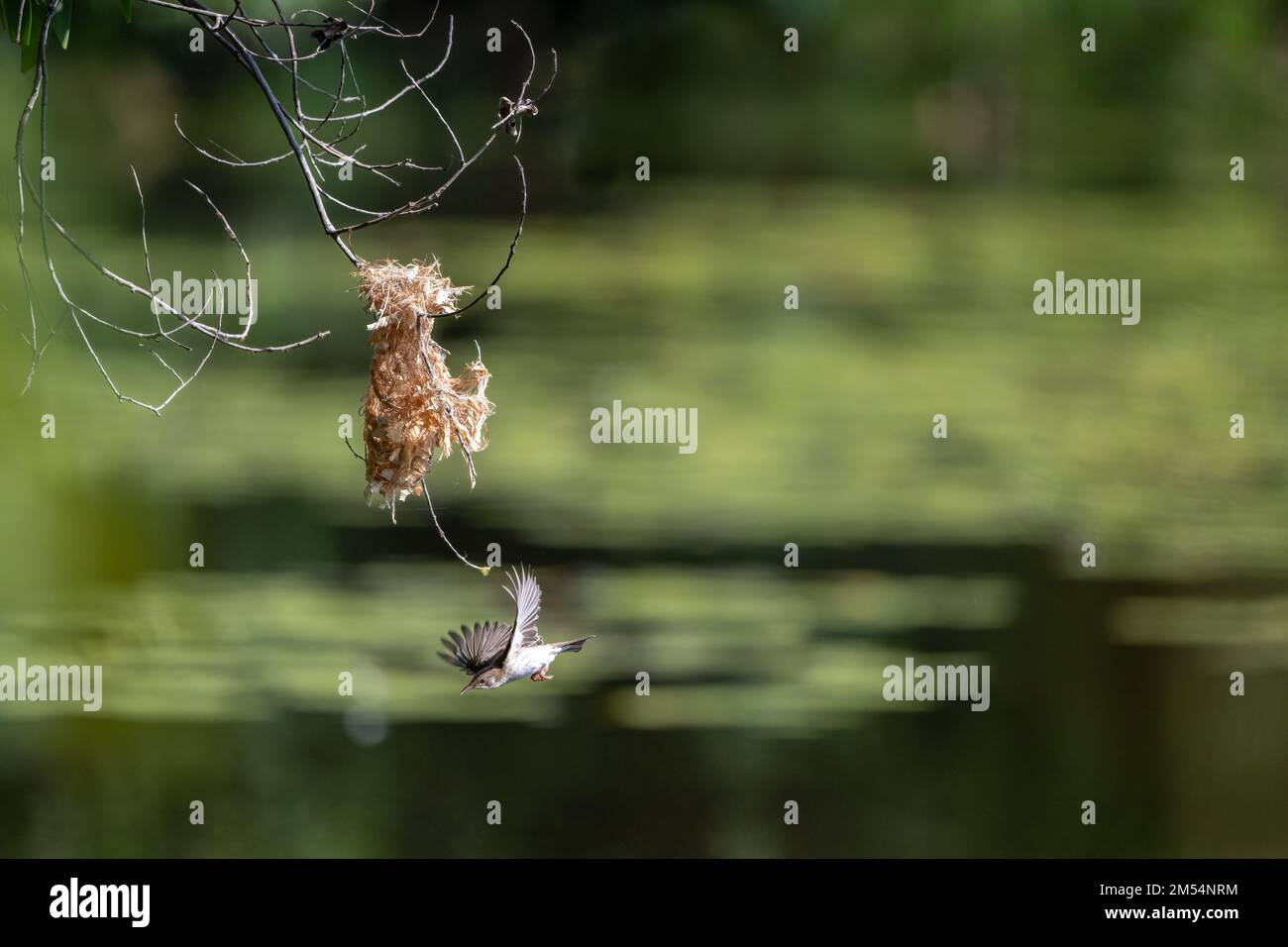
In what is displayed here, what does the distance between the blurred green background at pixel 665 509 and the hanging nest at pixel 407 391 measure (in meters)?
2.09

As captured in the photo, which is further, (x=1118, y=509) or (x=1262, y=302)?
(x=1262, y=302)

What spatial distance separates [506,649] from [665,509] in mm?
3783

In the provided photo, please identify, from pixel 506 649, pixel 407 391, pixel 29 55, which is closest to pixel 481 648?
pixel 506 649

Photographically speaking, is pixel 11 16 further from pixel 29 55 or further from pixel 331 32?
pixel 331 32

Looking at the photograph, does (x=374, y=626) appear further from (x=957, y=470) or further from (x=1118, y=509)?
(x=1118, y=509)

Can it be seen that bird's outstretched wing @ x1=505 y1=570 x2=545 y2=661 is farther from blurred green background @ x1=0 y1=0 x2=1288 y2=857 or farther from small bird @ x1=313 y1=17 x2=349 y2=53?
blurred green background @ x1=0 y1=0 x2=1288 y2=857

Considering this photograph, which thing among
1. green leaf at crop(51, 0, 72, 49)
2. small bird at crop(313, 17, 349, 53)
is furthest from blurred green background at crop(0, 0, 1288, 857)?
small bird at crop(313, 17, 349, 53)

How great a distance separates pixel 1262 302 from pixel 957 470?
257cm

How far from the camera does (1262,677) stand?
19.8ft

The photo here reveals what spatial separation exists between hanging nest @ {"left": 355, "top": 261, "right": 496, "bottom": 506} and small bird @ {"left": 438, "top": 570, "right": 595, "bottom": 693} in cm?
30

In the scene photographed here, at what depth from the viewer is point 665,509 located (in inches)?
257

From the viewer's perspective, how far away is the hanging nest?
8.64 feet
